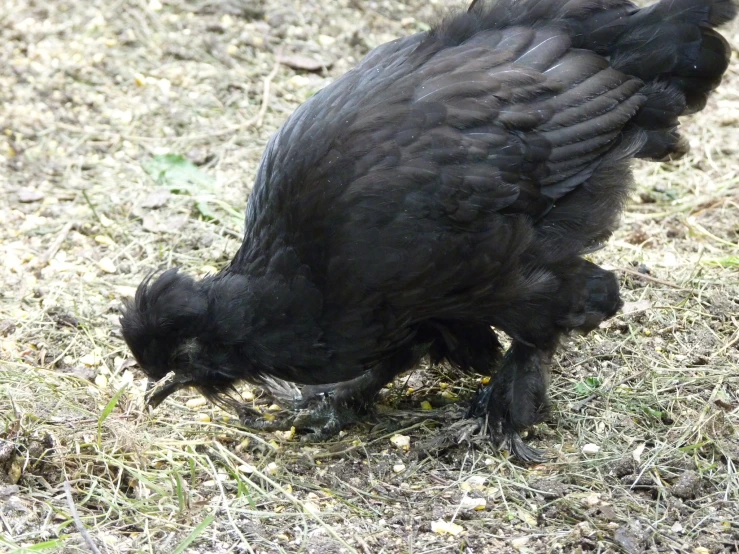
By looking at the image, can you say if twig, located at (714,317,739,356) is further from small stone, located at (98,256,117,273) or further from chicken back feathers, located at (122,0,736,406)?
small stone, located at (98,256,117,273)

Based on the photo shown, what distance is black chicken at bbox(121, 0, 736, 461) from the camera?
4.23 meters

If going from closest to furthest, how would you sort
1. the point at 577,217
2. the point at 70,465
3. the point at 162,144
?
the point at 70,465
the point at 577,217
the point at 162,144

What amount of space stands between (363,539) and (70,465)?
135 cm

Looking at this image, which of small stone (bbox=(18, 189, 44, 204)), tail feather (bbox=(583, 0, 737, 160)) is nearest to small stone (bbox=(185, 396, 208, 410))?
small stone (bbox=(18, 189, 44, 204))

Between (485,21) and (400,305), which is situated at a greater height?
(485,21)

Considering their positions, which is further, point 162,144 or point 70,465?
point 162,144

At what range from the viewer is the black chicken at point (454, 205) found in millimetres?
4227

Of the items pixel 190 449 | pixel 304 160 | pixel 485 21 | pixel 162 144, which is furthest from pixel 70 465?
pixel 162 144

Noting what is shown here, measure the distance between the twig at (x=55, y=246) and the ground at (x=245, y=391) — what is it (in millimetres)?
13

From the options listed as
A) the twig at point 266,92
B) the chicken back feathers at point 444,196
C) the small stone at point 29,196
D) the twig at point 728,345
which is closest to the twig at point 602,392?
the twig at point 728,345

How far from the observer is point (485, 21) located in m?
4.81

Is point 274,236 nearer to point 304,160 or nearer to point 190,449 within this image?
point 304,160

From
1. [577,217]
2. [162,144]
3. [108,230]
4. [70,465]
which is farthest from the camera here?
[162,144]

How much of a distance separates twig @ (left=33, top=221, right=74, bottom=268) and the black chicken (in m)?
1.92
